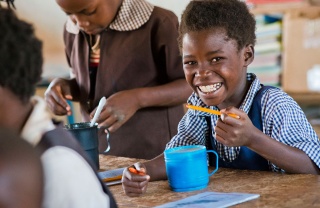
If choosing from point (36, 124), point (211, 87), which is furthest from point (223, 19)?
point (36, 124)

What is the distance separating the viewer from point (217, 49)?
189 cm

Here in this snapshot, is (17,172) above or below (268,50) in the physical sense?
above

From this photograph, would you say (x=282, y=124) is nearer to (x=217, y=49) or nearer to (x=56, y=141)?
(x=217, y=49)

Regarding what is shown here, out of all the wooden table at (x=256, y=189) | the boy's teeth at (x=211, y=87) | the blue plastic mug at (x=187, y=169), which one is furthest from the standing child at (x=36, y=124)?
the boy's teeth at (x=211, y=87)

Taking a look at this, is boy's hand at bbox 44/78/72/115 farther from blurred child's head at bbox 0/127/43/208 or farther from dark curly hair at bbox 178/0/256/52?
blurred child's head at bbox 0/127/43/208

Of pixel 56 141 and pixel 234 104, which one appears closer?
pixel 56 141

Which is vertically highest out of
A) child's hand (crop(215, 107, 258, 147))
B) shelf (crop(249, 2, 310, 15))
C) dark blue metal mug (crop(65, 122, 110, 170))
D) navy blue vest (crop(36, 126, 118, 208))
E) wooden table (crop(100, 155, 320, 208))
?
shelf (crop(249, 2, 310, 15))

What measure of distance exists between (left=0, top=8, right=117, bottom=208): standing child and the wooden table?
0.49 m

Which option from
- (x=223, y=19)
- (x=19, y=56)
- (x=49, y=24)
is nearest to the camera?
(x=19, y=56)

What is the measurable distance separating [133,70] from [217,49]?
0.66m

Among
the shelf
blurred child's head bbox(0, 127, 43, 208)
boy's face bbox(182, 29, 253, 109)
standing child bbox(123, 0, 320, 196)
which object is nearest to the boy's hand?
standing child bbox(123, 0, 320, 196)

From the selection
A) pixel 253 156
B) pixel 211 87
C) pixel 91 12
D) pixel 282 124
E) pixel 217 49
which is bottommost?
pixel 253 156

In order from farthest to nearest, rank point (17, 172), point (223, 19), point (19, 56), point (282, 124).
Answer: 1. point (223, 19)
2. point (282, 124)
3. point (19, 56)
4. point (17, 172)

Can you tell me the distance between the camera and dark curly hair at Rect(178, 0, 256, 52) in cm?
193
